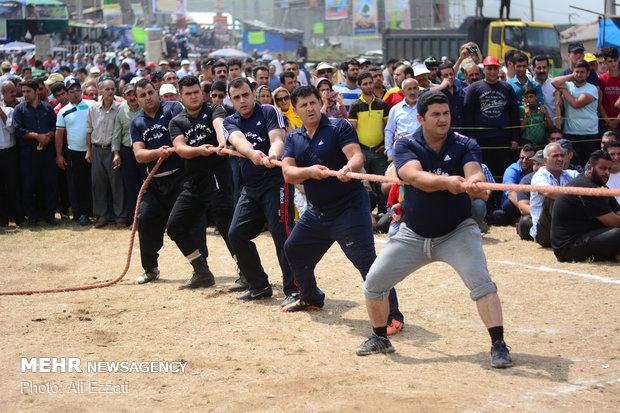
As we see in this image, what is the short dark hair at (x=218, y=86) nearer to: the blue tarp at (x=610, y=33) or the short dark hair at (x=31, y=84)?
the short dark hair at (x=31, y=84)

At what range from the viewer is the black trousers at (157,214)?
8859 millimetres

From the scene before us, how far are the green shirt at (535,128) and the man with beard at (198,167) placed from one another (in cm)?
553

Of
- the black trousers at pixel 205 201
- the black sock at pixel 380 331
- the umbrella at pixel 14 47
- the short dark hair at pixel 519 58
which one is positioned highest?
the umbrella at pixel 14 47

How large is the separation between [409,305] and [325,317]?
0.85 m

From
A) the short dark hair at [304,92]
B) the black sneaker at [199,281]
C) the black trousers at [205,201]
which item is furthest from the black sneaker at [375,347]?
the black sneaker at [199,281]

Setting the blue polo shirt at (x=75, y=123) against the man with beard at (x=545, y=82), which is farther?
the blue polo shirt at (x=75, y=123)

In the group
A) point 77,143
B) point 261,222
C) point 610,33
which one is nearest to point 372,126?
point 261,222

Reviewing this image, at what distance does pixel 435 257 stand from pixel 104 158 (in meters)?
8.50

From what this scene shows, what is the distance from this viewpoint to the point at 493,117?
38.9 feet

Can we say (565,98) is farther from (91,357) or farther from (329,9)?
(329,9)

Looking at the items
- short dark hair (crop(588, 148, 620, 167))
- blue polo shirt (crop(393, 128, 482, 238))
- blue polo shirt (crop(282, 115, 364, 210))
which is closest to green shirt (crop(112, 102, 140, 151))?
blue polo shirt (crop(282, 115, 364, 210))

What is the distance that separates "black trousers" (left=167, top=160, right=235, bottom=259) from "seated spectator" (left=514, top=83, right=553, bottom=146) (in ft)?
18.1

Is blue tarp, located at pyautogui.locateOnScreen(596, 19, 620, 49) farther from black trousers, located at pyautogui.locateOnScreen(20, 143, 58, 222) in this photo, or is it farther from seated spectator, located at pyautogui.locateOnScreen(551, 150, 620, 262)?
black trousers, located at pyautogui.locateOnScreen(20, 143, 58, 222)

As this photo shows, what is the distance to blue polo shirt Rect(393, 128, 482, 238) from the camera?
18.5 ft
